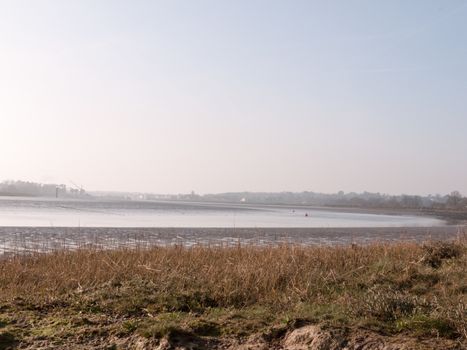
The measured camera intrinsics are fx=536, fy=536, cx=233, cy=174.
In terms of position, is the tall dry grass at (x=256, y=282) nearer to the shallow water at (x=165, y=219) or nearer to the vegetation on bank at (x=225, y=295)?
the vegetation on bank at (x=225, y=295)

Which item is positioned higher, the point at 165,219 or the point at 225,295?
the point at 225,295

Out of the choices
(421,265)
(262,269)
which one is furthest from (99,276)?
(421,265)

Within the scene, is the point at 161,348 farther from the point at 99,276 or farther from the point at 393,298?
the point at 99,276

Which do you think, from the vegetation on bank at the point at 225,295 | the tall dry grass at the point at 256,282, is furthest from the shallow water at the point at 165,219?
the vegetation on bank at the point at 225,295

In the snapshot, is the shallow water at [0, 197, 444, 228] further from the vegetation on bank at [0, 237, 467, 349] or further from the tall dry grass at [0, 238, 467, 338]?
the vegetation on bank at [0, 237, 467, 349]

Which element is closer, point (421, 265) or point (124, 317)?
point (124, 317)

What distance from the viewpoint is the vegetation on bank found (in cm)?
674

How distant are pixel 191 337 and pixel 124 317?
5.44ft

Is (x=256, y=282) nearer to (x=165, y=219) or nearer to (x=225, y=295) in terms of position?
(x=225, y=295)

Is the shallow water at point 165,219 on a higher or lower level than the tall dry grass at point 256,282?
lower

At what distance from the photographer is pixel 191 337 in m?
6.58

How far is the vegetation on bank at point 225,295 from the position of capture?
6742mm

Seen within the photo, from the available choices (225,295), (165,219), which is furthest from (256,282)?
(165,219)

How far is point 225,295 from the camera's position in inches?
358
